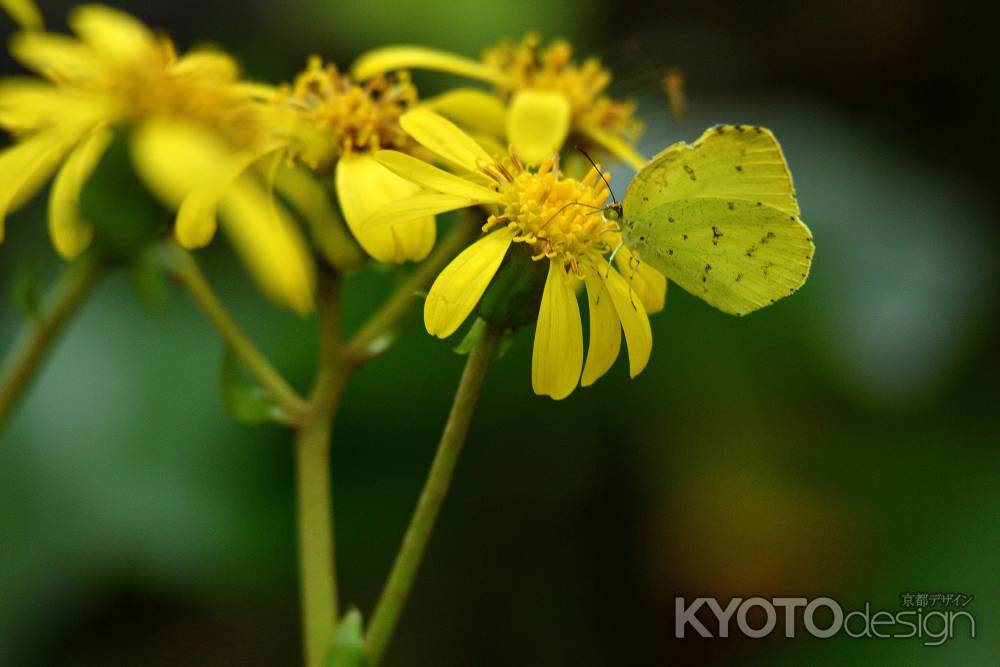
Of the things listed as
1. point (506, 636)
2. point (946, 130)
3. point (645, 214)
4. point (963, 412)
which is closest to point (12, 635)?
point (506, 636)

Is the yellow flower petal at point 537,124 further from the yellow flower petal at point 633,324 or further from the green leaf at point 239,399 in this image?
the green leaf at point 239,399

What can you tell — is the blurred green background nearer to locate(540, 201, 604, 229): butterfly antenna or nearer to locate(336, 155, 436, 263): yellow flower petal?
locate(540, 201, 604, 229): butterfly antenna

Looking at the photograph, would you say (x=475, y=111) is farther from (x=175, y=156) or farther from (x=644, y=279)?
(x=175, y=156)

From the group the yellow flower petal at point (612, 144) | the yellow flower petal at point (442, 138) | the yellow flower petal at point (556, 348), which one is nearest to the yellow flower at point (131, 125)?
the yellow flower petal at point (442, 138)

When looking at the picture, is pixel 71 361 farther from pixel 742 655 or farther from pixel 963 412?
pixel 963 412

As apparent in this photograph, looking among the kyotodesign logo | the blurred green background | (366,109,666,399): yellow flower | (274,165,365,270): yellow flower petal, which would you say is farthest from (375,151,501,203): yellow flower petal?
the kyotodesign logo

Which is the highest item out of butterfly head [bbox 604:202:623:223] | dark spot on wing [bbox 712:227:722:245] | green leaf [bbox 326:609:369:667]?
dark spot on wing [bbox 712:227:722:245]
